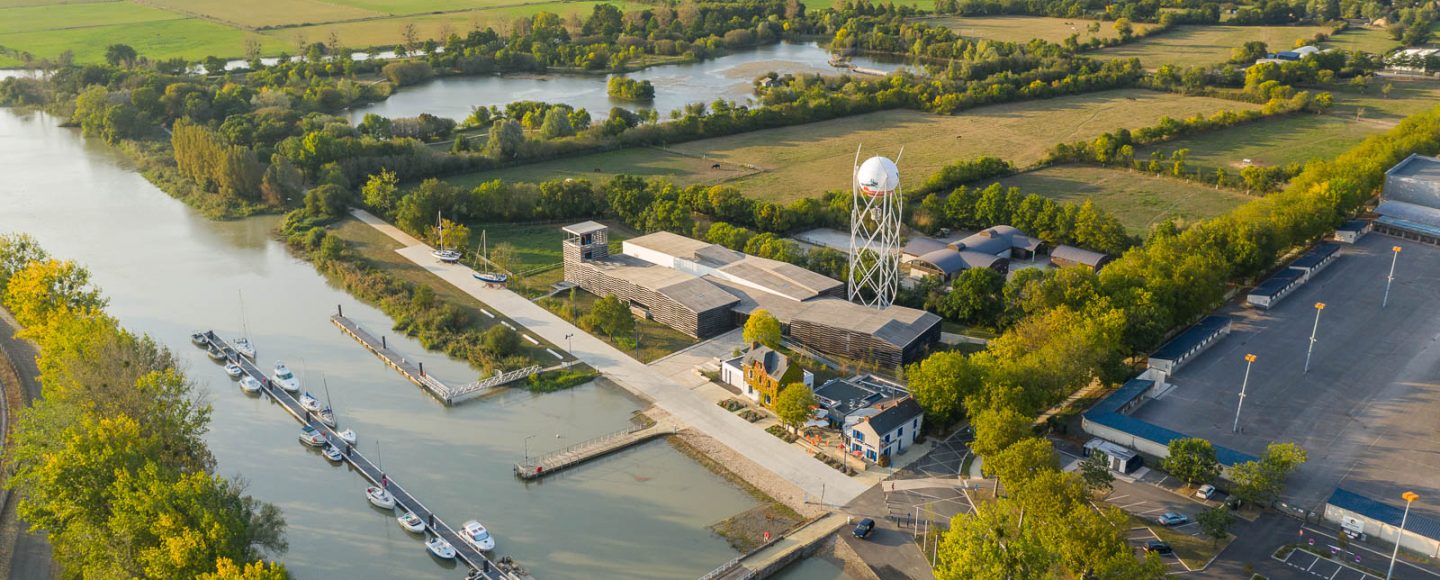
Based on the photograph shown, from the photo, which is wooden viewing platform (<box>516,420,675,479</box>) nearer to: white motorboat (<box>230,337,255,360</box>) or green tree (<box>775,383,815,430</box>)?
green tree (<box>775,383,815,430</box>)

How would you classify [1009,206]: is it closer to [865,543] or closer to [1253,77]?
[865,543]

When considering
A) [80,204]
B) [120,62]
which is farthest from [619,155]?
[120,62]

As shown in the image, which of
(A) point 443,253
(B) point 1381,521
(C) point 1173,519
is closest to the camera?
(B) point 1381,521

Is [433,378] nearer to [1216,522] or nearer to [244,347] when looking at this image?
[244,347]

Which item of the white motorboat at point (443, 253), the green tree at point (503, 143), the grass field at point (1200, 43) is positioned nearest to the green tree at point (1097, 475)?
the white motorboat at point (443, 253)

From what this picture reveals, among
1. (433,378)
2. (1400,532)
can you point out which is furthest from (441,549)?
(1400,532)

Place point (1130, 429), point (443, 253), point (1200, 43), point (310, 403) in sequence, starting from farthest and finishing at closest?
point (1200, 43)
point (443, 253)
point (310, 403)
point (1130, 429)
